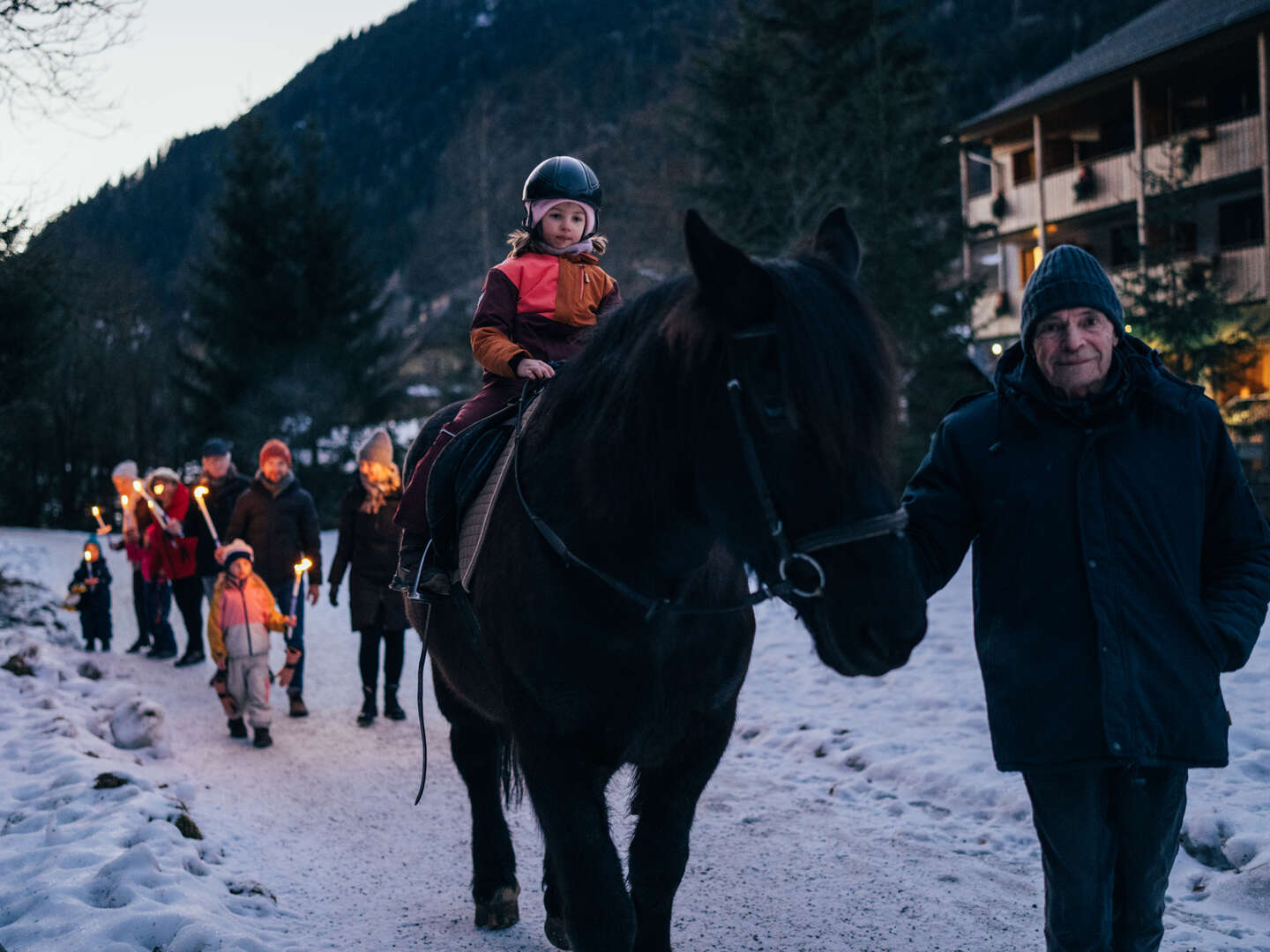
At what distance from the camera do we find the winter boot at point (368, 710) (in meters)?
8.45

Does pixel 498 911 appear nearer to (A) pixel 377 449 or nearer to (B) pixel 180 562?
(A) pixel 377 449

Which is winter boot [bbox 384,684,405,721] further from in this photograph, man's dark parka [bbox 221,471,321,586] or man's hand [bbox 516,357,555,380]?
man's hand [bbox 516,357,555,380]

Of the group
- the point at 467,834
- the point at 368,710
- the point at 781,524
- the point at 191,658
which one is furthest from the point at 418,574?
the point at 191,658

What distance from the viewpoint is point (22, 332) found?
1164 cm

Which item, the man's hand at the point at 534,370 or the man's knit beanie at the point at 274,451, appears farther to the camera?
the man's knit beanie at the point at 274,451

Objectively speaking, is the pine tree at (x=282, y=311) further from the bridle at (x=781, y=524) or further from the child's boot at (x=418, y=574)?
the bridle at (x=781, y=524)

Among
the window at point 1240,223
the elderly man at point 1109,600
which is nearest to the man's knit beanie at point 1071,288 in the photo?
the elderly man at point 1109,600

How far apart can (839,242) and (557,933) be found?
9.59ft

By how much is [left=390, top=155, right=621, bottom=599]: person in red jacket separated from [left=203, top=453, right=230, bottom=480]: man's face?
7839mm

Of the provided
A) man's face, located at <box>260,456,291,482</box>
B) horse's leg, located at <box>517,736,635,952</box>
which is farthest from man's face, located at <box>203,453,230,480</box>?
horse's leg, located at <box>517,736,635,952</box>

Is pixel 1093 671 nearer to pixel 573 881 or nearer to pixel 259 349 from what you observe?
pixel 573 881

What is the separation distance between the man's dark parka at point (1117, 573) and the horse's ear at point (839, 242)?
0.68 meters

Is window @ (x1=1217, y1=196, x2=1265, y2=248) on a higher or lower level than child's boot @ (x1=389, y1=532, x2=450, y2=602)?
higher

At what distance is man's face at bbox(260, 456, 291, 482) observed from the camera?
31.2 ft
